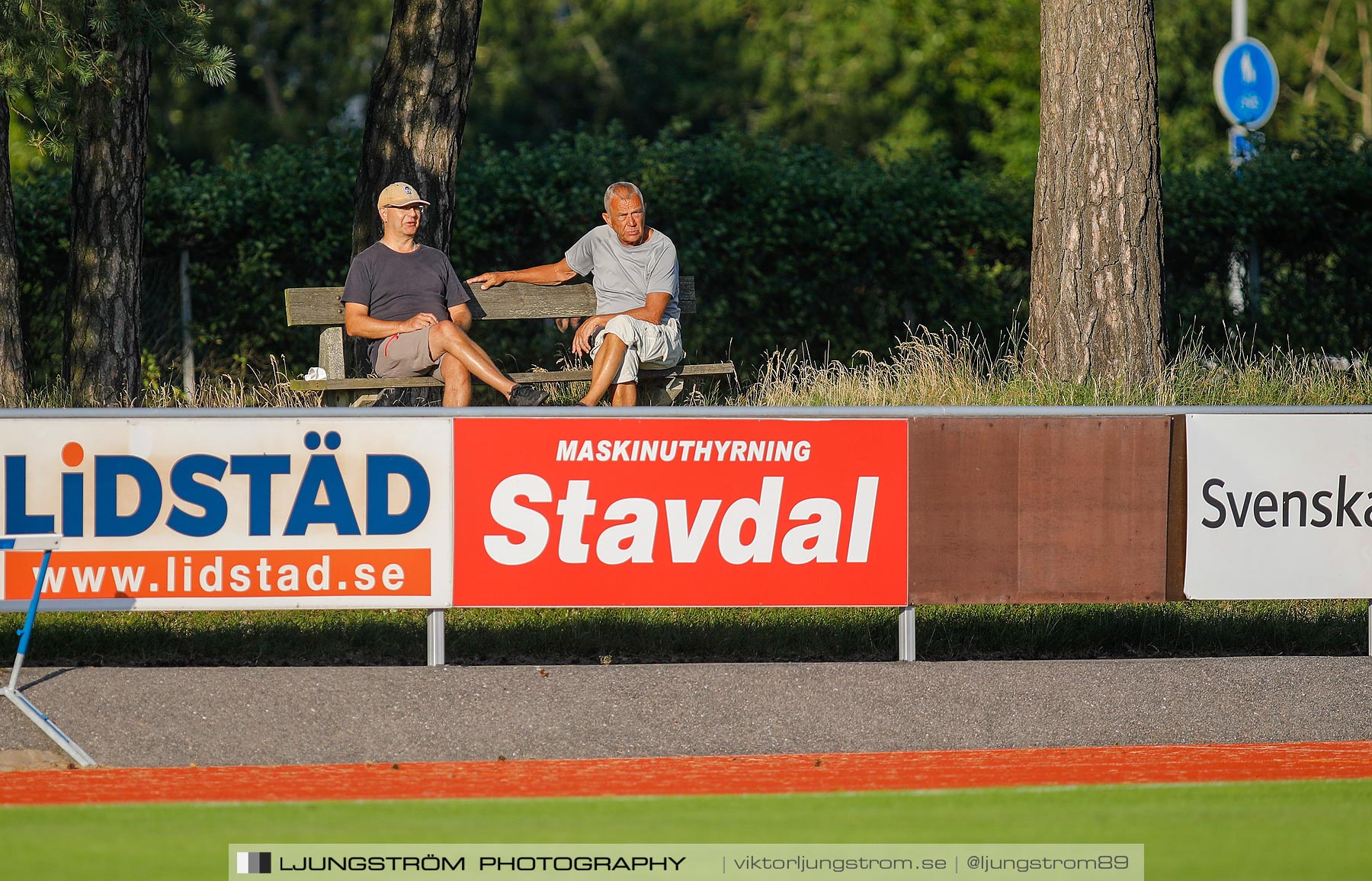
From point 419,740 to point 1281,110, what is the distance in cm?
3712

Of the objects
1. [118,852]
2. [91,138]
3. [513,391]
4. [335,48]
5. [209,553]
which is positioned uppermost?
[335,48]

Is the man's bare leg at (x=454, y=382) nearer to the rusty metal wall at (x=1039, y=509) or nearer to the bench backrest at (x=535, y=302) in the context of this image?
the bench backrest at (x=535, y=302)

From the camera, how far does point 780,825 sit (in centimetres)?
514

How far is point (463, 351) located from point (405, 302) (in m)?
0.61

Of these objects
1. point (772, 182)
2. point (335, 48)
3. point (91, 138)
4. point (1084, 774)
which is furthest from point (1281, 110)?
point (1084, 774)

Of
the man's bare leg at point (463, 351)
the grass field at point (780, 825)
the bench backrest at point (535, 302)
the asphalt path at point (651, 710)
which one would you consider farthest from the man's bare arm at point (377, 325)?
the grass field at point (780, 825)

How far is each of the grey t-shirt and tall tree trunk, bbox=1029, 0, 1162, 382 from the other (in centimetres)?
267

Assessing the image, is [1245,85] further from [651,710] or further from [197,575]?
[197,575]

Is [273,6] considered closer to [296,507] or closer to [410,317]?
[410,317]

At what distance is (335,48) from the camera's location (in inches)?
1238

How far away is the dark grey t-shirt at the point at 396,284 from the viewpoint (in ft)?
29.8

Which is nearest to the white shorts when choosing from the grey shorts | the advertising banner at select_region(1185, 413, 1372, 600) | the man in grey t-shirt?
the man in grey t-shirt

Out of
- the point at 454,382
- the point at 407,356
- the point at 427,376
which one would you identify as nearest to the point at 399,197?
the point at 407,356

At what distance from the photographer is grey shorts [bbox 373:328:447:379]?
892 cm
